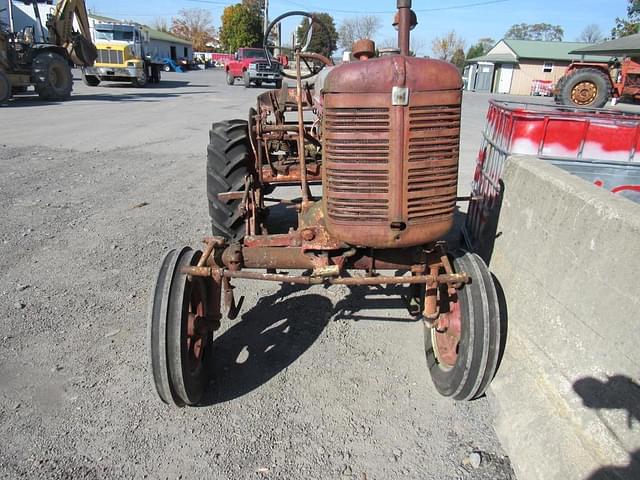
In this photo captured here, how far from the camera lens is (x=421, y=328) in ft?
11.7

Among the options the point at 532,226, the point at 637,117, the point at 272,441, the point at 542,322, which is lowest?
the point at 272,441

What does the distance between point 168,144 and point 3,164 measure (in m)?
3.15

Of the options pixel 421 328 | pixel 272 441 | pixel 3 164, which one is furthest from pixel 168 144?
pixel 272 441

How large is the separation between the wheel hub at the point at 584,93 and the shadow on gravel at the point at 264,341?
17497mm

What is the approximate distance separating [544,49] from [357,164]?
50.1 m

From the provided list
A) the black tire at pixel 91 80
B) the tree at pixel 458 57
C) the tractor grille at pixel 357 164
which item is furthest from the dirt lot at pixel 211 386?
the tree at pixel 458 57

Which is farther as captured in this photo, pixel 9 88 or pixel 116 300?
pixel 9 88

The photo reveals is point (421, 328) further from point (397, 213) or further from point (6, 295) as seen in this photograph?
point (6, 295)

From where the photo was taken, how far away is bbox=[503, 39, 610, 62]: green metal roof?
141 feet

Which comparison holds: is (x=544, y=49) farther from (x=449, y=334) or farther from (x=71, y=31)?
(x=449, y=334)

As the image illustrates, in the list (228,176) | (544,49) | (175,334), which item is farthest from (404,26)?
(544,49)

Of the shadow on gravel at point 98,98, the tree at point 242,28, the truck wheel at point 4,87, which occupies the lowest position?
the shadow on gravel at point 98,98

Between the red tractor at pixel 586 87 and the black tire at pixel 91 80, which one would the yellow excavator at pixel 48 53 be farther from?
the red tractor at pixel 586 87

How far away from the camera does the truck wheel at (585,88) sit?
56.9 feet
